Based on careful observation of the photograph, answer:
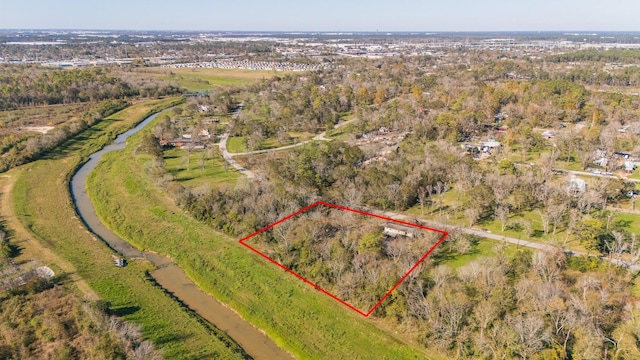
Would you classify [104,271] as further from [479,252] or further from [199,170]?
[479,252]

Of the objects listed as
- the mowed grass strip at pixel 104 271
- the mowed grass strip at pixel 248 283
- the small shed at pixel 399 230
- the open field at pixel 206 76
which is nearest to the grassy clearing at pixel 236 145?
the mowed grass strip at pixel 248 283

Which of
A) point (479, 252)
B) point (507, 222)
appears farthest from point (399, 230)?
point (507, 222)

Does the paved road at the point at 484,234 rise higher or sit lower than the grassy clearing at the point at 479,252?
higher

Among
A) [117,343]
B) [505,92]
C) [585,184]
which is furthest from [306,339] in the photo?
[505,92]

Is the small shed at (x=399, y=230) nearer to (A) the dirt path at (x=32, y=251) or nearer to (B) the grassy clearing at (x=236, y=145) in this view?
(A) the dirt path at (x=32, y=251)

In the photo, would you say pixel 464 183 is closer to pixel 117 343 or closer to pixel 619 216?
pixel 619 216

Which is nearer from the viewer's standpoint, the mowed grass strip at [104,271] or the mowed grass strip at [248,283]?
the mowed grass strip at [248,283]
